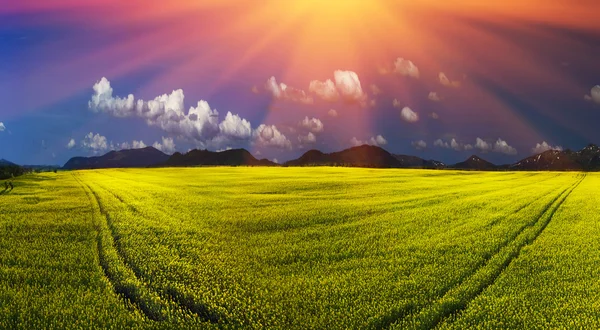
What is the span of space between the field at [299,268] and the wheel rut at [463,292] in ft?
0.15

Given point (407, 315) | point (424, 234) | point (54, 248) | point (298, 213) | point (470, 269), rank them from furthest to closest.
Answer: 1. point (298, 213)
2. point (424, 234)
3. point (54, 248)
4. point (470, 269)
5. point (407, 315)

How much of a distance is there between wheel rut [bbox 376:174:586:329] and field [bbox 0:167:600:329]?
0.05m

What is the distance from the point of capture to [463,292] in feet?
35.6

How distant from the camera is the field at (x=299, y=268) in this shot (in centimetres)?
945

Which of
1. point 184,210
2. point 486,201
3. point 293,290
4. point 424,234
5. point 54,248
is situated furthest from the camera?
point 486,201

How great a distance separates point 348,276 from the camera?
11.9 m

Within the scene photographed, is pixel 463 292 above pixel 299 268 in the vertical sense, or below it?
below

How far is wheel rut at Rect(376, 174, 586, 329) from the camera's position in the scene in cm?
910

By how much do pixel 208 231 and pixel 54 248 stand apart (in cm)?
602

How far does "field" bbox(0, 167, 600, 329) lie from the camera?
9.45 m

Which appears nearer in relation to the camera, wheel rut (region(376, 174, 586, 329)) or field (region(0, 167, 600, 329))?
wheel rut (region(376, 174, 586, 329))

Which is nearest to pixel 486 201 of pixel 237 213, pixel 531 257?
pixel 531 257

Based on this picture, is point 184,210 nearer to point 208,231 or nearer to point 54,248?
point 208,231

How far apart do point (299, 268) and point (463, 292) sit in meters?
4.77
